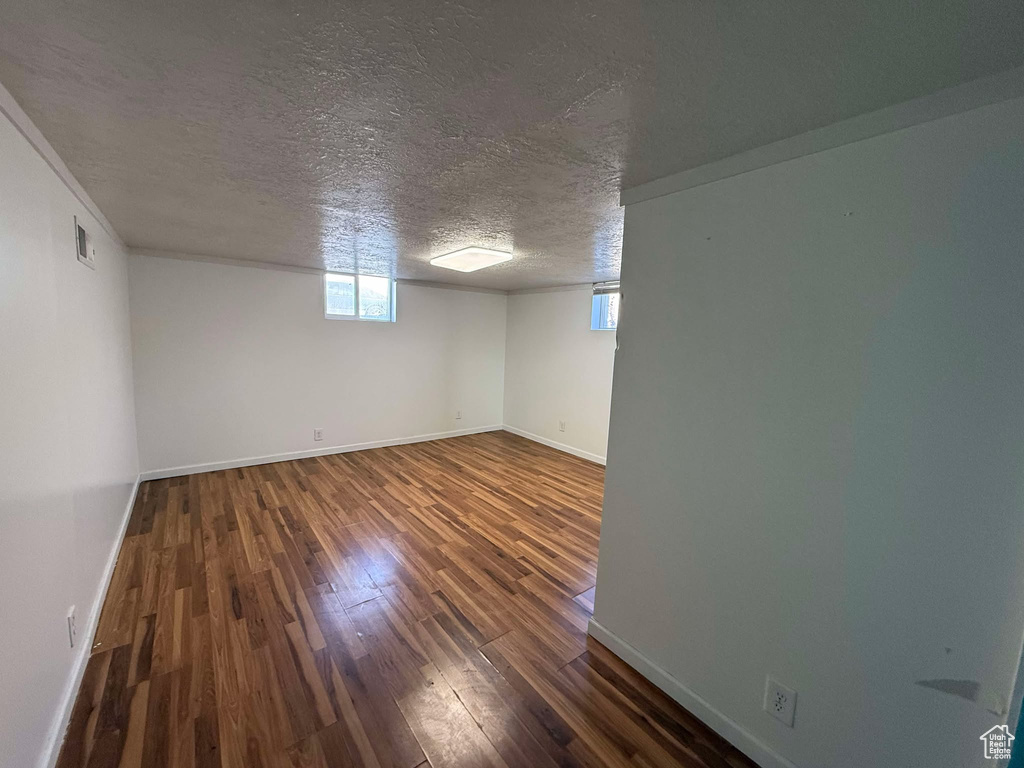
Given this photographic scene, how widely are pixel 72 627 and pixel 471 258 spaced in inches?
120

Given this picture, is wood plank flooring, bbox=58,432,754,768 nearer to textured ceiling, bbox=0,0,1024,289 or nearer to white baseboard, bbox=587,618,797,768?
white baseboard, bbox=587,618,797,768

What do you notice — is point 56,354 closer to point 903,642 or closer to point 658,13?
point 658,13

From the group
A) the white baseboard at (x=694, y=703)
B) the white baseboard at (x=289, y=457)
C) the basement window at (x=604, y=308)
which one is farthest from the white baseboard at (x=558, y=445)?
the white baseboard at (x=694, y=703)

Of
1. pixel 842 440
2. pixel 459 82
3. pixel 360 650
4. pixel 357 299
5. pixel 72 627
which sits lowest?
pixel 360 650

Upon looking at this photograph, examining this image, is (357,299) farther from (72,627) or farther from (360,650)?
(360,650)

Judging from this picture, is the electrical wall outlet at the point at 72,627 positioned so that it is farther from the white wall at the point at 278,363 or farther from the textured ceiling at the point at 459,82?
the white wall at the point at 278,363

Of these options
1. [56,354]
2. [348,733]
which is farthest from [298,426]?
[348,733]

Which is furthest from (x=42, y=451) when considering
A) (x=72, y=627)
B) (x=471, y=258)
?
(x=471, y=258)

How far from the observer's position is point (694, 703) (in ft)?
5.10

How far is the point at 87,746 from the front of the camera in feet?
4.44

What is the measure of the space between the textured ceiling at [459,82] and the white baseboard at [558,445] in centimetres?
354

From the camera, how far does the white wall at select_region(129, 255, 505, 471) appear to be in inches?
142

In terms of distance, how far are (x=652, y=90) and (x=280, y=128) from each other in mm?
1165

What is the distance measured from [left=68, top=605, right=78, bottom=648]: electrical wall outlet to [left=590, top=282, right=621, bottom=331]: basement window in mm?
4401
